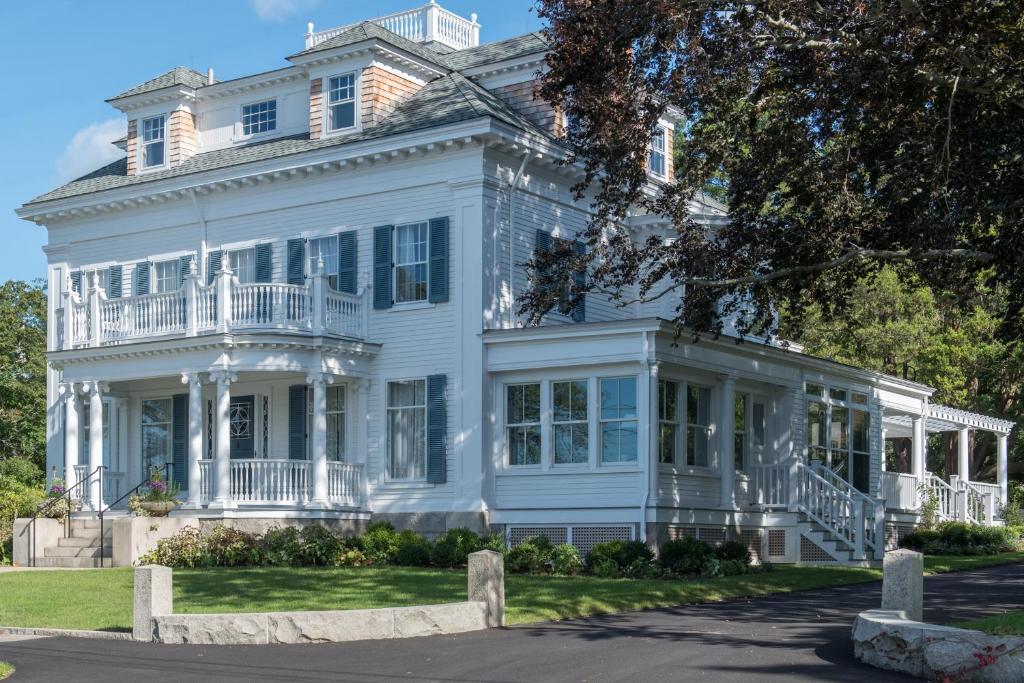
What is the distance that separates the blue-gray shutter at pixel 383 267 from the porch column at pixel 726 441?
23.3 ft

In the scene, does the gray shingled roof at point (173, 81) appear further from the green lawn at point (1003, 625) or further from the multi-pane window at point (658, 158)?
the green lawn at point (1003, 625)

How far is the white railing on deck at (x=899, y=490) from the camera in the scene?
1302 inches

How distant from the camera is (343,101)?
30172 millimetres

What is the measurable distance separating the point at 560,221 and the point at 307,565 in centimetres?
936

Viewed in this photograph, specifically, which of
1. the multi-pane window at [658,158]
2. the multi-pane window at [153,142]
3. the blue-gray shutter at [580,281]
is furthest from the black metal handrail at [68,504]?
the multi-pane window at [658,158]

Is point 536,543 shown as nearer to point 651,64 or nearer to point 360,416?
point 360,416

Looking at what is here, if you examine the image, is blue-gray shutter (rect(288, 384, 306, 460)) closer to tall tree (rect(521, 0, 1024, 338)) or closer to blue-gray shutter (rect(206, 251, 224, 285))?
blue-gray shutter (rect(206, 251, 224, 285))

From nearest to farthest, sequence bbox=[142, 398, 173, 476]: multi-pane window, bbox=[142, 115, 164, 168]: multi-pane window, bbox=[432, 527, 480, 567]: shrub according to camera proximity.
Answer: bbox=[432, 527, 480, 567]: shrub → bbox=[142, 398, 173, 476]: multi-pane window → bbox=[142, 115, 164, 168]: multi-pane window

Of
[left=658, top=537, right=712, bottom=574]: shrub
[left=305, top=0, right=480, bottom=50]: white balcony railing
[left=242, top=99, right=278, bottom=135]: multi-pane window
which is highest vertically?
[left=305, top=0, right=480, bottom=50]: white balcony railing

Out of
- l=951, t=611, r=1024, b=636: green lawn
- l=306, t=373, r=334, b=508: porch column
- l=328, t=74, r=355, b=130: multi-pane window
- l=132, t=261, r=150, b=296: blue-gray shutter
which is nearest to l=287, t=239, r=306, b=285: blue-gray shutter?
l=328, t=74, r=355, b=130: multi-pane window

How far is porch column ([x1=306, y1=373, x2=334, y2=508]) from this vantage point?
88.7 feet

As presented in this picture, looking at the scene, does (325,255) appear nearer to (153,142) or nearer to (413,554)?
(153,142)

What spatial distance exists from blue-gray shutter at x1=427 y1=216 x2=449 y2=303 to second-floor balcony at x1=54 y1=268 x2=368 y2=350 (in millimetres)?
1793

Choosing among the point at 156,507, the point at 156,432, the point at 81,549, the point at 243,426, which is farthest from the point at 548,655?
the point at 156,432
